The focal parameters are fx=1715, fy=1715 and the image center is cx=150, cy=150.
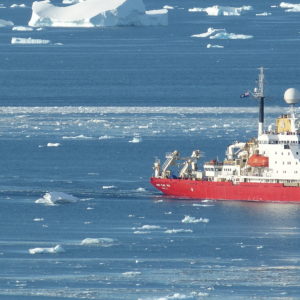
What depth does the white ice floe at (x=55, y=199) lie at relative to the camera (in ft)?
173

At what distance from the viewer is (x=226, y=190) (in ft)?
175

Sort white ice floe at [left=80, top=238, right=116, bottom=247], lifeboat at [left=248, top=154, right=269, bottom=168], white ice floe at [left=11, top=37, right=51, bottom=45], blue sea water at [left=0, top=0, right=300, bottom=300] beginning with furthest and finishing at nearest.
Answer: white ice floe at [left=11, top=37, right=51, bottom=45]
lifeboat at [left=248, top=154, right=269, bottom=168]
white ice floe at [left=80, top=238, right=116, bottom=247]
blue sea water at [left=0, top=0, right=300, bottom=300]

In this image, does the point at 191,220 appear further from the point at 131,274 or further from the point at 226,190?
the point at 131,274

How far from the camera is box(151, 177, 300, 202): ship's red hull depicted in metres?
52.6

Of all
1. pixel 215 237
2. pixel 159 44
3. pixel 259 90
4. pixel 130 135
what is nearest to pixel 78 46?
pixel 159 44

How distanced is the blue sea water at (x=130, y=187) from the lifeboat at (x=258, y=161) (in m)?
1.30

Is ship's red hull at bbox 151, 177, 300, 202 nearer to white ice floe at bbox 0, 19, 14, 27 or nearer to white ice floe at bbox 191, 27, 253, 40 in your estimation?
white ice floe at bbox 191, 27, 253, 40

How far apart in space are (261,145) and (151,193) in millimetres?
4080

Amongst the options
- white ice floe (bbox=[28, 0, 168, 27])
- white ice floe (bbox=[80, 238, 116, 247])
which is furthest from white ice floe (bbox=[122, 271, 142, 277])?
white ice floe (bbox=[28, 0, 168, 27])

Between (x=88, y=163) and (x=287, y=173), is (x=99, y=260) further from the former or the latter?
(x=88, y=163)

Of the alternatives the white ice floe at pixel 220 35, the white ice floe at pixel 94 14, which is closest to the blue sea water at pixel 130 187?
the white ice floe at pixel 220 35

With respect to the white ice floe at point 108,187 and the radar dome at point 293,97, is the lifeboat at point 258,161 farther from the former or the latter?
the white ice floe at point 108,187

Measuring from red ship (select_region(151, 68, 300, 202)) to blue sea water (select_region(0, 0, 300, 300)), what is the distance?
0.58 meters

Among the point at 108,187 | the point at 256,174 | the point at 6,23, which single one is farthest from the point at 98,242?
the point at 6,23
